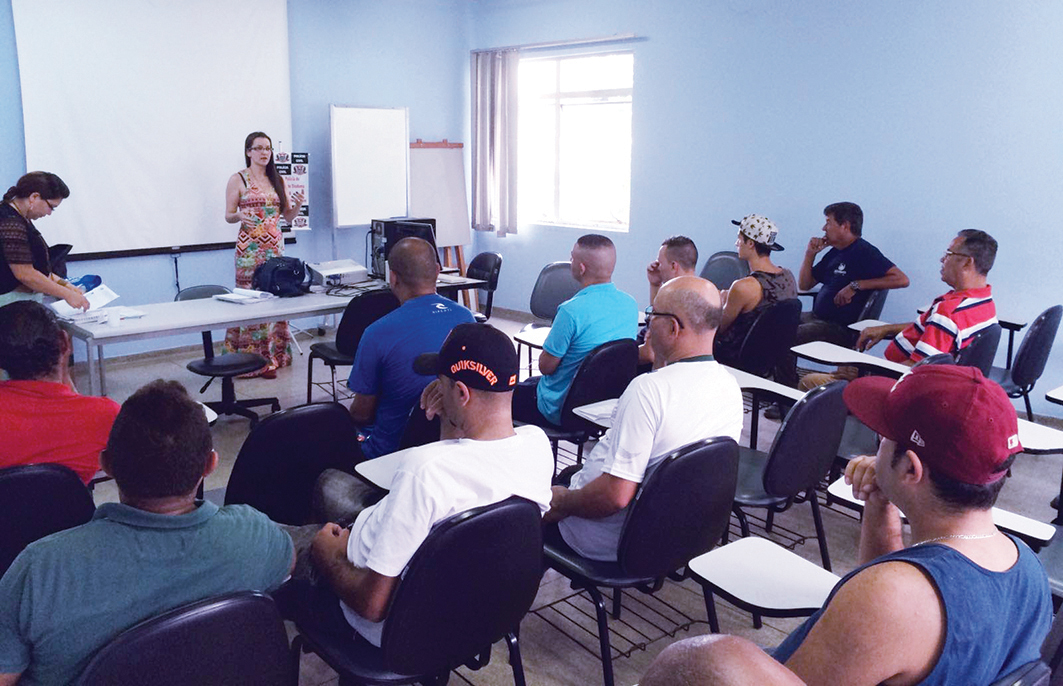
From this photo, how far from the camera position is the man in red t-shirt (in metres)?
2.17

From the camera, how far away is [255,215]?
571 cm

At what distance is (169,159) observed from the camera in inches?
244

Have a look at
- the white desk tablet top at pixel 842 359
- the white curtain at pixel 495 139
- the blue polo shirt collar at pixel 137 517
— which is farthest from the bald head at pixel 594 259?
the white curtain at pixel 495 139

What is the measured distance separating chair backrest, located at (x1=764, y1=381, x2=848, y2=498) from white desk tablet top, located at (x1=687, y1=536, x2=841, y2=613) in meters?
0.83

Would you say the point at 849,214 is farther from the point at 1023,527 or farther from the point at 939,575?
the point at 939,575

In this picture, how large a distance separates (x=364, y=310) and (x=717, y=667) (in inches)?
150

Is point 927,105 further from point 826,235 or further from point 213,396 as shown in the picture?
point 213,396

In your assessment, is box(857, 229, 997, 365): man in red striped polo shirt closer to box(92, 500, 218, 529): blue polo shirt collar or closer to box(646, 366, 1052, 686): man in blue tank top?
box(646, 366, 1052, 686): man in blue tank top

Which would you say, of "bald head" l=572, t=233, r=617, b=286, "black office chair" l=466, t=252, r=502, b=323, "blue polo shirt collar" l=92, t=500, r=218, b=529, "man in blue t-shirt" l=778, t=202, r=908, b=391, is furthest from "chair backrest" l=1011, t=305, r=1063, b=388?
"blue polo shirt collar" l=92, t=500, r=218, b=529

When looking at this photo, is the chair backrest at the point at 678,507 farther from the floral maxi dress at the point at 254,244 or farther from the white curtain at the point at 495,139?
the white curtain at the point at 495,139

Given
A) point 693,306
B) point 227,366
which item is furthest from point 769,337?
point 227,366

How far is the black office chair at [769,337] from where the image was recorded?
13.9 ft

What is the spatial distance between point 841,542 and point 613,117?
5005mm

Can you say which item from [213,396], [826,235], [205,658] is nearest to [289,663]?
[205,658]
